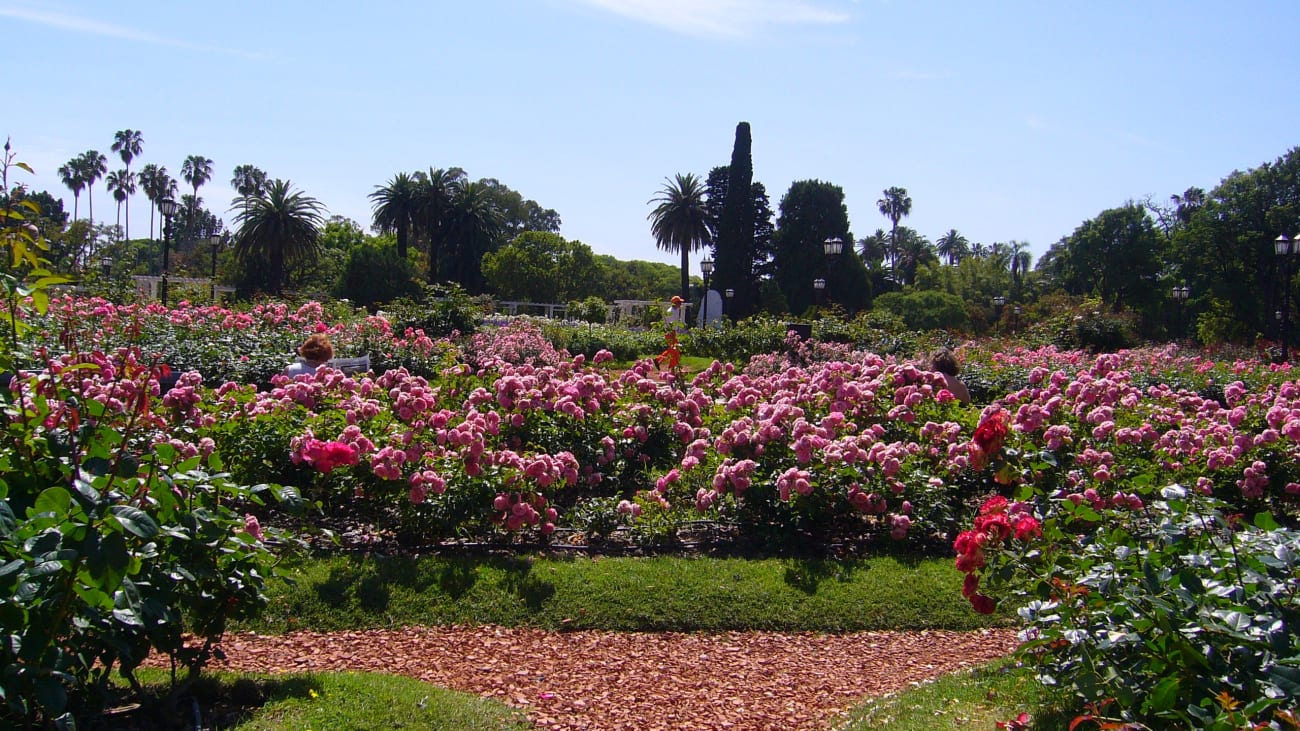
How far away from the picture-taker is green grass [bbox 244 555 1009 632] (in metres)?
4.60

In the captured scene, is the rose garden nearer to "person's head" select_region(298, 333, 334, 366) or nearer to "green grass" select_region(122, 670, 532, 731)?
"green grass" select_region(122, 670, 532, 731)

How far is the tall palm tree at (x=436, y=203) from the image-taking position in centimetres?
5066

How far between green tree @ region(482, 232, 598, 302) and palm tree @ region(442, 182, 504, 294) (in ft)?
3.45

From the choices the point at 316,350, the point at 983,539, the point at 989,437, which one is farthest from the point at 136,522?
the point at 316,350

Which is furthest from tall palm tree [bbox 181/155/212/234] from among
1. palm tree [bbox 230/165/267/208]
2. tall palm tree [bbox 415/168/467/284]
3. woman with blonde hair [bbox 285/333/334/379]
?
woman with blonde hair [bbox 285/333/334/379]

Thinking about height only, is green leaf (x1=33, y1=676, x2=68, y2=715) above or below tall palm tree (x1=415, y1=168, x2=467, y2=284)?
below

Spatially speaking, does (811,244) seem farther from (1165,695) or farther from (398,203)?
(1165,695)

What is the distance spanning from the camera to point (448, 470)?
5.47 meters

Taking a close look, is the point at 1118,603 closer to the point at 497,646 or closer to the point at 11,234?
the point at 497,646

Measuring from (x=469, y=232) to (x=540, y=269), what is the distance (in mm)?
5399

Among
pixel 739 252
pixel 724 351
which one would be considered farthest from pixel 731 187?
pixel 724 351

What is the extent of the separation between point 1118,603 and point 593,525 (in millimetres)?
3745

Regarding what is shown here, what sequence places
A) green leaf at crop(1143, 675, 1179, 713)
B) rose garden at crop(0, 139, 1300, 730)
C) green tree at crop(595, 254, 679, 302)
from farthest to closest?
green tree at crop(595, 254, 679, 302), rose garden at crop(0, 139, 1300, 730), green leaf at crop(1143, 675, 1179, 713)

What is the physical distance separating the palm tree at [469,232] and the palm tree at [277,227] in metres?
10.5
